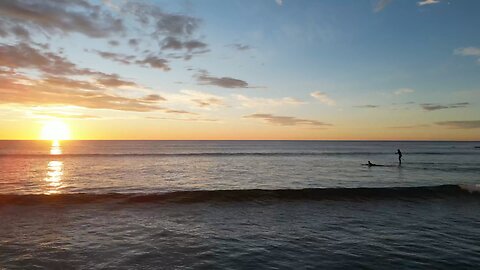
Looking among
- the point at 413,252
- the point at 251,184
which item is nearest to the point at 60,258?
the point at 413,252

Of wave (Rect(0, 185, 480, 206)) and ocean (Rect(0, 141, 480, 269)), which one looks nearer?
ocean (Rect(0, 141, 480, 269))

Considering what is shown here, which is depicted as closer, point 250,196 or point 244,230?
point 244,230

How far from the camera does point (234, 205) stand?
788 inches

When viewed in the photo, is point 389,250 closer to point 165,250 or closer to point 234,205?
point 165,250

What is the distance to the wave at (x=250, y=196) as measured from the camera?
20969mm

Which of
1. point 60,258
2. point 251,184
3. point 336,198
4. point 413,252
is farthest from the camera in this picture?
point 251,184

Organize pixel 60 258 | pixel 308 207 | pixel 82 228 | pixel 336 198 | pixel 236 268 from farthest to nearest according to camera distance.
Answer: pixel 336 198, pixel 308 207, pixel 82 228, pixel 60 258, pixel 236 268

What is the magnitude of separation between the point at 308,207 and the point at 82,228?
39.6 feet

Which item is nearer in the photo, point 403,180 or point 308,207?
point 308,207

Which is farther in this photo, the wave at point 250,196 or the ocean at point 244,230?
the wave at point 250,196

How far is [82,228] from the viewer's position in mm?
14094

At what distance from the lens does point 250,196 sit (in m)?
22.7

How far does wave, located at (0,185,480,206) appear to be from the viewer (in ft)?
68.8

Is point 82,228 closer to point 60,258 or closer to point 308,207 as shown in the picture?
point 60,258
